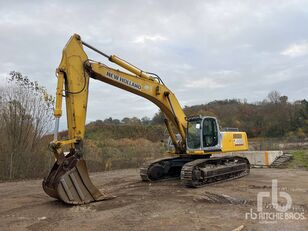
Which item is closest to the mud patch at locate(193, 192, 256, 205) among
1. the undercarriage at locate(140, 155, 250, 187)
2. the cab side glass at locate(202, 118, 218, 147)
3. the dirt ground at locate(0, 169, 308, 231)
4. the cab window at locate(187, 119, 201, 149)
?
the dirt ground at locate(0, 169, 308, 231)

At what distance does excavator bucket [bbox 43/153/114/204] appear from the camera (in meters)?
8.46

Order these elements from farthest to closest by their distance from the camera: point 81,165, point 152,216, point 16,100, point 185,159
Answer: point 16,100 < point 185,159 < point 81,165 < point 152,216

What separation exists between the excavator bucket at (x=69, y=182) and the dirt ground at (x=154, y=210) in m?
0.27

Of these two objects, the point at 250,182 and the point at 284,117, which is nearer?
the point at 250,182

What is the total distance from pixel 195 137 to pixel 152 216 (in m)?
5.64

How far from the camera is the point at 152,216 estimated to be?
771 cm

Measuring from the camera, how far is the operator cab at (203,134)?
1284 centimetres

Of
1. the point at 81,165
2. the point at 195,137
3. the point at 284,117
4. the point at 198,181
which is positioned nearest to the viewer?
the point at 81,165

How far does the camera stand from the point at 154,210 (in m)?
8.31

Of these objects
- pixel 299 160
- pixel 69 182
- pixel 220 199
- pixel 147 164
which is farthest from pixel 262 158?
pixel 69 182

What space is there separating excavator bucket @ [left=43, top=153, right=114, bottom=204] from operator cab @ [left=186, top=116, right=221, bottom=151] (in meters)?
5.00

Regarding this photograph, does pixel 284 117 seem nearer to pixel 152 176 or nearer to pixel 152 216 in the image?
pixel 152 176

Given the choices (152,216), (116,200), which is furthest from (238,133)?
(152,216)

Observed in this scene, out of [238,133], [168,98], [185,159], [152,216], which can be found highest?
[168,98]
